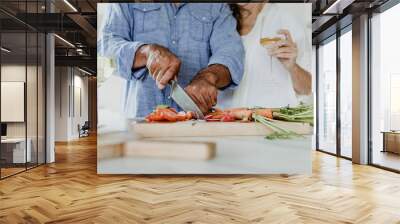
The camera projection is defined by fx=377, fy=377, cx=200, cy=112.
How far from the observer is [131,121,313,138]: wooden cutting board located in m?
5.79

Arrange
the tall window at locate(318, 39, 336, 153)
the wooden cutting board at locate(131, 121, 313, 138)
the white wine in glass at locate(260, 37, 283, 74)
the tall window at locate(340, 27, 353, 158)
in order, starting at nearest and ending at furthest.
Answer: the wooden cutting board at locate(131, 121, 313, 138) < the white wine in glass at locate(260, 37, 283, 74) < the tall window at locate(340, 27, 353, 158) < the tall window at locate(318, 39, 336, 153)

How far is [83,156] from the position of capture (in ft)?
30.1

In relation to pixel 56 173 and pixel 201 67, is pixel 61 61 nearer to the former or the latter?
pixel 56 173

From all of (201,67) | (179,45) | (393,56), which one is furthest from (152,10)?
(393,56)

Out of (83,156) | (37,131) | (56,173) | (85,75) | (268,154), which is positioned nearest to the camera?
(268,154)

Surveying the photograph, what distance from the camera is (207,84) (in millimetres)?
5883

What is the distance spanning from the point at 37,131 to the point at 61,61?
224 inches

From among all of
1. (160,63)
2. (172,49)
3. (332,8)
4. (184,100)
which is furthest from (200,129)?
(332,8)

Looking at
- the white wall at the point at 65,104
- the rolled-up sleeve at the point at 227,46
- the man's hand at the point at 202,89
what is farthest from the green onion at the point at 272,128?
the white wall at the point at 65,104

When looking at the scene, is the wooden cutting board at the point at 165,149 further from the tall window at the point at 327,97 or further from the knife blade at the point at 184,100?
the tall window at the point at 327,97

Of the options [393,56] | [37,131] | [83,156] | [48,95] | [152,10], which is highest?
[152,10]

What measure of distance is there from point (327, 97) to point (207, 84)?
524 cm

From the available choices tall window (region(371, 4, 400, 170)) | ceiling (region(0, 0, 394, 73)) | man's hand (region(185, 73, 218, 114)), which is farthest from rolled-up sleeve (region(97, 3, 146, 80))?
tall window (region(371, 4, 400, 170))

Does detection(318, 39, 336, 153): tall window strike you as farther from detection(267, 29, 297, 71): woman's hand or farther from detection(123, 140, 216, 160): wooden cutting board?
detection(123, 140, 216, 160): wooden cutting board
